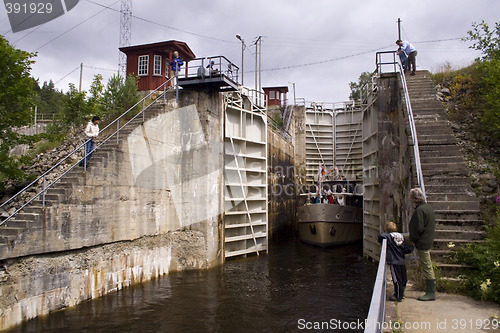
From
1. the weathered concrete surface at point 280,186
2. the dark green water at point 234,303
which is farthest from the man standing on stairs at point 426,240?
the weathered concrete surface at point 280,186

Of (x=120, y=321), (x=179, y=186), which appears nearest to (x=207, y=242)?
(x=179, y=186)

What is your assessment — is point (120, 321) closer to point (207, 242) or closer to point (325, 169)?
point (207, 242)

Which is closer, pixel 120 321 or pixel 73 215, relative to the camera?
pixel 120 321

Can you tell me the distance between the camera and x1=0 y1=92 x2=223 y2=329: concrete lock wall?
7484 mm

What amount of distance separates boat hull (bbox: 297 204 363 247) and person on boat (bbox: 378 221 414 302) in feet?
38.9

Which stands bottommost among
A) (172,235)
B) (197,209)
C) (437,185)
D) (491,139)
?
(172,235)

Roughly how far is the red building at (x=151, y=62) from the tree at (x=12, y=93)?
456 inches

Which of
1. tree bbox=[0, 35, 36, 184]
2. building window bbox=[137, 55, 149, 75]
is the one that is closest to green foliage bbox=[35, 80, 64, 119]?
tree bbox=[0, 35, 36, 184]

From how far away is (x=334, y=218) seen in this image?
17234 mm

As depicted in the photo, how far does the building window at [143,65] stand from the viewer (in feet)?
72.3

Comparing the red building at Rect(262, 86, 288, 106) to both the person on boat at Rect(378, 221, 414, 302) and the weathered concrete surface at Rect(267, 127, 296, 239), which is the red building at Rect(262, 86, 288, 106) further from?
the person on boat at Rect(378, 221, 414, 302)

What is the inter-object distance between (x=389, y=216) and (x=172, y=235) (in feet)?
24.5

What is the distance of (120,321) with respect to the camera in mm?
7727

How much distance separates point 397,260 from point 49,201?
24.2 ft
